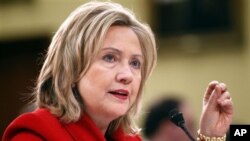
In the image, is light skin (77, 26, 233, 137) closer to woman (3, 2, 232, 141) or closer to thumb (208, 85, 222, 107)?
woman (3, 2, 232, 141)

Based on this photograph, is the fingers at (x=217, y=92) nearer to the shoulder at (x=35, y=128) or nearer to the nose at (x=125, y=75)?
the nose at (x=125, y=75)

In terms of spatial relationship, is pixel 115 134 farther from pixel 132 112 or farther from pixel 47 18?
pixel 47 18

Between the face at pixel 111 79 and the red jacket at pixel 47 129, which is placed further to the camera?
the face at pixel 111 79

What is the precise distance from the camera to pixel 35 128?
14.0ft

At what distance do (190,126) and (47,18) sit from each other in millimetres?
7252

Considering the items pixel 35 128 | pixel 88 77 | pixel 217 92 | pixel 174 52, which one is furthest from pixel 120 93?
pixel 174 52

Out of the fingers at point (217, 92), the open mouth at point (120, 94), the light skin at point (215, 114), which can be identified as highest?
the open mouth at point (120, 94)

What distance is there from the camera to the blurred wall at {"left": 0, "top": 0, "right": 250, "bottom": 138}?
41.7ft

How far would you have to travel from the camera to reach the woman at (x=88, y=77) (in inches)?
171

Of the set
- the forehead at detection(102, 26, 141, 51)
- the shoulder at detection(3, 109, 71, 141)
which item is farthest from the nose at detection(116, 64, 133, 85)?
the shoulder at detection(3, 109, 71, 141)

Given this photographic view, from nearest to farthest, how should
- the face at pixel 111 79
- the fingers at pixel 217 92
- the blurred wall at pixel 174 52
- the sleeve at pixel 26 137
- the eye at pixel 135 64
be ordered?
the sleeve at pixel 26 137 < the face at pixel 111 79 < the eye at pixel 135 64 < the fingers at pixel 217 92 < the blurred wall at pixel 174 52

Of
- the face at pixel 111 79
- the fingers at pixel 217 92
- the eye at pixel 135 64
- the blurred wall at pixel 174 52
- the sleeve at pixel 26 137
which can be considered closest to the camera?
the sleeve at pixel 26 137

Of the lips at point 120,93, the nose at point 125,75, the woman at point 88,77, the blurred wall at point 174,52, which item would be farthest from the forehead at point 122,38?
the blurred wall at point 174,52

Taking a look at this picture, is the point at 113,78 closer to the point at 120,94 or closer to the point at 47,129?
the point at 120,94
